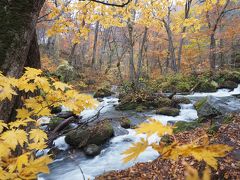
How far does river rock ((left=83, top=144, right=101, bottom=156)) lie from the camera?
842cm

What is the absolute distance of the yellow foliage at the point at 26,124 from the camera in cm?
154

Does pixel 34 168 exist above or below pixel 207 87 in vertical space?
above

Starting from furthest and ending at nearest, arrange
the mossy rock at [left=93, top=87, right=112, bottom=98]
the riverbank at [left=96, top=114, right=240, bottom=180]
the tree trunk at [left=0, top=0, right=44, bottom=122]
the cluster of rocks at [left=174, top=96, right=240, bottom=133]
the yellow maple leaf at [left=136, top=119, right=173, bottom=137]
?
the mossy rock at [left=93, top=87, right=112, bottom=98] → the cluster of rocks at [left=174, top=96, right=240, bottom=133] → the riverbank at [left=96, top=114, right=240, bottom=180] → the tree trunk at [left=0, top=0, right=44, bottom=122] → the yellow maple leaf at [left=136, top=119, right=173, bottom=137]

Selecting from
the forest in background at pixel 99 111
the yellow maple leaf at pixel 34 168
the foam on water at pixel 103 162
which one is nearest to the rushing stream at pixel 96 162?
the foam on water at pixel 103 162

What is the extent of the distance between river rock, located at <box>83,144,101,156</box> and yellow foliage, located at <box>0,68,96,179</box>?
588 cm

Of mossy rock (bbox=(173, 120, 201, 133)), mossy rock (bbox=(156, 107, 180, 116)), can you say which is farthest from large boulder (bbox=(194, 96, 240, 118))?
mossy rock (bbox=(156, 107, 180, 116))

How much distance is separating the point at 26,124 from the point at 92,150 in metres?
6.61

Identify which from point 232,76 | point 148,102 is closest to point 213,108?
point 148,102

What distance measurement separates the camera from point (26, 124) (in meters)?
2.10

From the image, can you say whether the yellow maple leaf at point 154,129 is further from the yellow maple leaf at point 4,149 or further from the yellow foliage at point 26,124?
the yellow maple leaf at point 4,149

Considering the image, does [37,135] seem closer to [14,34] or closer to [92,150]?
[14,34]

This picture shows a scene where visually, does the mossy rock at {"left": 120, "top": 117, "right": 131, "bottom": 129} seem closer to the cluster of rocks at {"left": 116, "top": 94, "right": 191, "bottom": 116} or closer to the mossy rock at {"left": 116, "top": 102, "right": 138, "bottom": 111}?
the cluster of rocks at {"left": 116, "top": 94, "right": 191, "bottom": 116}

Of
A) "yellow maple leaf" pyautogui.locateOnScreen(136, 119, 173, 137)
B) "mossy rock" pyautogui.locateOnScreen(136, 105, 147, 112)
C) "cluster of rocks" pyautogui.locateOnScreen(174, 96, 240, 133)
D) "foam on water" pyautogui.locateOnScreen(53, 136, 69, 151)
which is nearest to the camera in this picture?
"yellow maple leaf" pyautogui.locateOnScreen(136, 119, 173, 137)

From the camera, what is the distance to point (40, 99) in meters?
2.60
